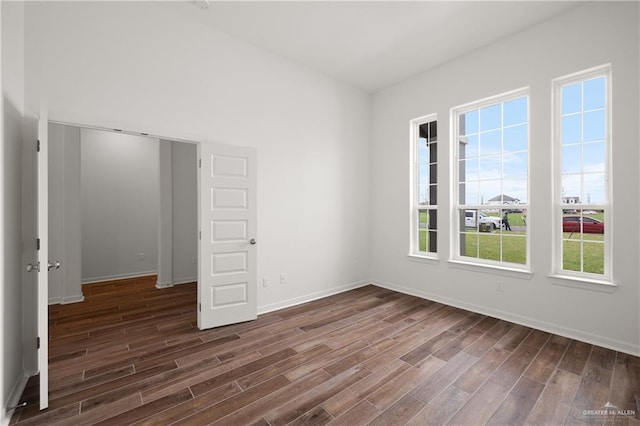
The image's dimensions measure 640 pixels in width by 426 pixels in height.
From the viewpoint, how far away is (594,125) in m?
3.09

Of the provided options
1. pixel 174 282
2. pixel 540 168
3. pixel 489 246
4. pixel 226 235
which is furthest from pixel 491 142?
pixel 174 282

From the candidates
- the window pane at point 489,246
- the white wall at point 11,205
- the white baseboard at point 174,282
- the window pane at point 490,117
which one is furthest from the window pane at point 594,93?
the white baseboard at point 174,282

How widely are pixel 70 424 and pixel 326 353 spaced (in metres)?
1.89

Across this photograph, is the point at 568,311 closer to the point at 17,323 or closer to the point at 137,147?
the point at 17,323

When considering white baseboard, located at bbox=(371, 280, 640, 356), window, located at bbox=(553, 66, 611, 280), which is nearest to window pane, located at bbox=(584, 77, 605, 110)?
window, located at bbox=(553, 66, 611, 280)

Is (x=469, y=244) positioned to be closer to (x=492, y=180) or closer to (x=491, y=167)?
(x=492, y=180)

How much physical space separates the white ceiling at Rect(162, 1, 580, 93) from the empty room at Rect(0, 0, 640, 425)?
0.09ft

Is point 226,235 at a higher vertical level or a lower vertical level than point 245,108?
lower

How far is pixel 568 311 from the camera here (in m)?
3.12

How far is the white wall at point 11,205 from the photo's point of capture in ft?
5.95

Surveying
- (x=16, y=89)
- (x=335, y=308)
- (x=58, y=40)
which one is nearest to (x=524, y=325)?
(x=335, y=308)

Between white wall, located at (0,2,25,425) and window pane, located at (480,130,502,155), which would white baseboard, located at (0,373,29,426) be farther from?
window pane, located at (480,130,502,155)

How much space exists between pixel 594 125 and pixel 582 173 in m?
0.51

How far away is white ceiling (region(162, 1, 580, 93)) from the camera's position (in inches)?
122
